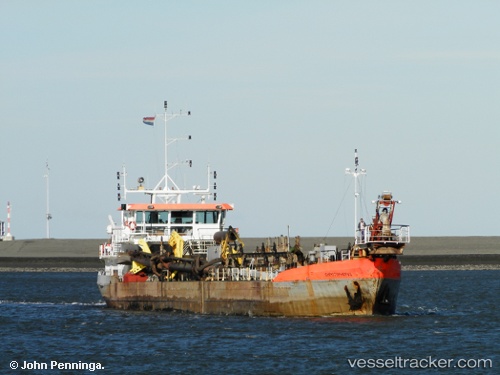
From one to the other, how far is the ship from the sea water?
991 millimetres

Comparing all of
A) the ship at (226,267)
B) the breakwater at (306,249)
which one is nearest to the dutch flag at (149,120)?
the ship at (226,267)

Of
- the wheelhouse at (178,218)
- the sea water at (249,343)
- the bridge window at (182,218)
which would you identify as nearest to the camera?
the sea water at (249,343)

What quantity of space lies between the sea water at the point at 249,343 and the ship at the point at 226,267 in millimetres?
991

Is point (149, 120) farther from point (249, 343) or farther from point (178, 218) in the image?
point (249, 343)

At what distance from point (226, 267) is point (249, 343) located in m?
12.1

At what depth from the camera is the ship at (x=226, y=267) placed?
182 feet

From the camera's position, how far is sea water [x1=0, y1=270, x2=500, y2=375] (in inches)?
1812

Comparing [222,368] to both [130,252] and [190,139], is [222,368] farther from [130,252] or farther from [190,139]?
[190,139]

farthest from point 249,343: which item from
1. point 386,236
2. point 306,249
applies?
point 306,249

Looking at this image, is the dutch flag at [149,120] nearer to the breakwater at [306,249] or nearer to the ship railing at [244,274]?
the ship railing at [244,274]

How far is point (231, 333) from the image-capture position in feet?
178

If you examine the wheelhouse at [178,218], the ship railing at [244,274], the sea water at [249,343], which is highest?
the wheelhouse at [178,218]

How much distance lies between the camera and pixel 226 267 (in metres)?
62.8

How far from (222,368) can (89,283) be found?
69.2 metres
